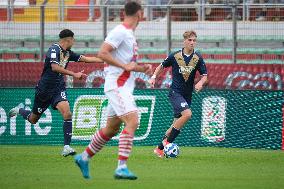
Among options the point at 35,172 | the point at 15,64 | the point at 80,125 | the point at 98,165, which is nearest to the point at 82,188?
the point at 35,172

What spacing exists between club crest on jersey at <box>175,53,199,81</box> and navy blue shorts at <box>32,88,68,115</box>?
2.33 meters

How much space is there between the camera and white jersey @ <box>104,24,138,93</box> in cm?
1123

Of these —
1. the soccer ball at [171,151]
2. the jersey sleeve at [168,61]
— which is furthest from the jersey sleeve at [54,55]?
the soccer ball at [171,151]

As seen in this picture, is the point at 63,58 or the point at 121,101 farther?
the point at 63,58

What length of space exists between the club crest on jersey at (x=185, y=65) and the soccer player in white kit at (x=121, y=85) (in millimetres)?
5068

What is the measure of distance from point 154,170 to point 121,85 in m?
2.18

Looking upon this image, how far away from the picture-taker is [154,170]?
13031 millimetres

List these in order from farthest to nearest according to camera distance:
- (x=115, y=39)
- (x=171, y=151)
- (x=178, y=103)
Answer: (x=178, y=103), (x=171, y=151), (x=115, y=39)

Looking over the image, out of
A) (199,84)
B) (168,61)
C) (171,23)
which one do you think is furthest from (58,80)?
(171,23)

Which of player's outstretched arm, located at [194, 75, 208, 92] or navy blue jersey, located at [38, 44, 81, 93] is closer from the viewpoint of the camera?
player's outstretched arm, located at [194, 75, 208, 92]

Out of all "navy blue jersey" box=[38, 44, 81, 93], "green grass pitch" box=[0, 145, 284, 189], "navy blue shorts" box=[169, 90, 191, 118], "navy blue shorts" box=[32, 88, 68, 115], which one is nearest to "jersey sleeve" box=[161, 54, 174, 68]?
"navy blue shorts" box=[169, 90, 191, 118]

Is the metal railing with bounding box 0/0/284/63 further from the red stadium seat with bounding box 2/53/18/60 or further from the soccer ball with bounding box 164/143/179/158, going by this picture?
the soccer ball with bounding box 164/143/179/158

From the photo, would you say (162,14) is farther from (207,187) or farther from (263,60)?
(207,187)

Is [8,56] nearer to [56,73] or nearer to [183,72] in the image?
[56,73]
